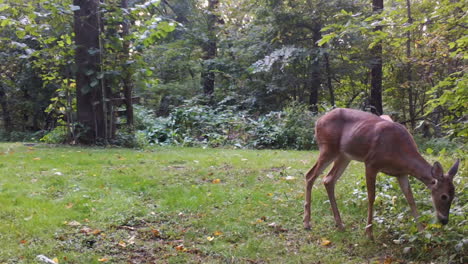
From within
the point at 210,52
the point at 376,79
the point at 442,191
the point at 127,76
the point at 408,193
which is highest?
the point at 210,52

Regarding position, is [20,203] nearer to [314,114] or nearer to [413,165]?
[413,165]

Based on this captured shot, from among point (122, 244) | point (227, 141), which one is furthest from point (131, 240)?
point (227, 141)

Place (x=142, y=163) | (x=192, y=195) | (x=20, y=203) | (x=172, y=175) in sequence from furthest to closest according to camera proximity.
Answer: (x=142, y=163) < (x=172, y=175) < (x=192, y=195) < (x=20, y=203)

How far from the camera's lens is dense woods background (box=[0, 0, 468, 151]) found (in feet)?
24.9

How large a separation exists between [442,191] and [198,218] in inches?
103

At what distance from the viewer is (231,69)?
17.3 metres

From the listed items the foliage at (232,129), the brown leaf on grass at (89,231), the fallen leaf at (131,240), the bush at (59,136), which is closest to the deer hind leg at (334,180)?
the fallen leaf at (131,240)

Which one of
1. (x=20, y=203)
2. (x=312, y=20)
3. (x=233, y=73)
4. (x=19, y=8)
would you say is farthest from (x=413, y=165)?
(x=233, y=73)

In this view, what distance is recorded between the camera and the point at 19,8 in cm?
908

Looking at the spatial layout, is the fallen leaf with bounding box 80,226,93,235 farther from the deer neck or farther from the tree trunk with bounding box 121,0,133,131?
the tree trunk with bounding box 121,0,133,131

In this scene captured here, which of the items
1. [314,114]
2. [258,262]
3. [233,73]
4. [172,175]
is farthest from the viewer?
[233,73]

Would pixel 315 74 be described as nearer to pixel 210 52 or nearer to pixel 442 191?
pixel 210 52

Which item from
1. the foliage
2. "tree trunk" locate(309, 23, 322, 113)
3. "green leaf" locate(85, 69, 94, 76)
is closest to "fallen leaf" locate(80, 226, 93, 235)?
"green leaf" locate(85, 69, 94, 76)

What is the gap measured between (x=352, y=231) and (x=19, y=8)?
26.7 feet
